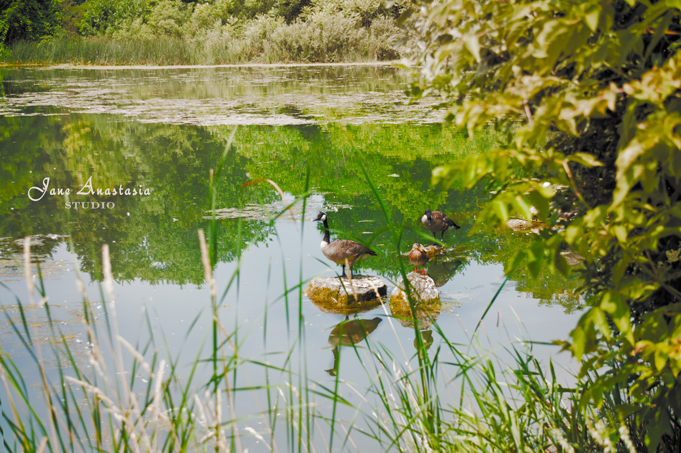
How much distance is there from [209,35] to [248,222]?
24.9 meters

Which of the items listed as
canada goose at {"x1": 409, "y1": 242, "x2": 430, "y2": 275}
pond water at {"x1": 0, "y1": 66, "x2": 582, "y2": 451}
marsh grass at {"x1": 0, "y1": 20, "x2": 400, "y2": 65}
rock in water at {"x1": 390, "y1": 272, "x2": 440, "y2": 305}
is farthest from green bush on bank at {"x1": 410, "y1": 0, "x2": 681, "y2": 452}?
marsh grass at {"x1": 0, "y1": 20, "x2": 400, "y2": 65}

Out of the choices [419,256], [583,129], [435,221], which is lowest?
[419,256]

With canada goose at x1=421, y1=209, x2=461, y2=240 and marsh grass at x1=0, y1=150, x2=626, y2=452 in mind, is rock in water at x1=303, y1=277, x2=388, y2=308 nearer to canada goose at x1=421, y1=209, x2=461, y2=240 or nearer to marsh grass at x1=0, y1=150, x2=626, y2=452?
marsh grass at x1=0, y1=150, x2=626, y2=452

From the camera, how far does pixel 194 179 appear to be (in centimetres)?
850

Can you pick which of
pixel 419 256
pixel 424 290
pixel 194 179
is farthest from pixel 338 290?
pixel 194 179

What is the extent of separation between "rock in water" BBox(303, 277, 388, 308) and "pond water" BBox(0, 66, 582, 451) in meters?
0.13

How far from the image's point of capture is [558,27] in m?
1.21

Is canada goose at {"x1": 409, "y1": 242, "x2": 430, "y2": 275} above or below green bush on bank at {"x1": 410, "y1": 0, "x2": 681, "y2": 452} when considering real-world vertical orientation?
below

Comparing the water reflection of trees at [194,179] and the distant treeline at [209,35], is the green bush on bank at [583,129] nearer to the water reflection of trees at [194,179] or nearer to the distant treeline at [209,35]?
the water reflection of trees at [194,179]

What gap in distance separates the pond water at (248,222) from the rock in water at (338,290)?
0.42ft

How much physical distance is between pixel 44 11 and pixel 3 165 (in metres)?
24.5

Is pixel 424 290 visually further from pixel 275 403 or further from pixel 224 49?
pixel 224 49

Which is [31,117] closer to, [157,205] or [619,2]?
[157,205]

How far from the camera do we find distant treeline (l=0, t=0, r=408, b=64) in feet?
88.5
